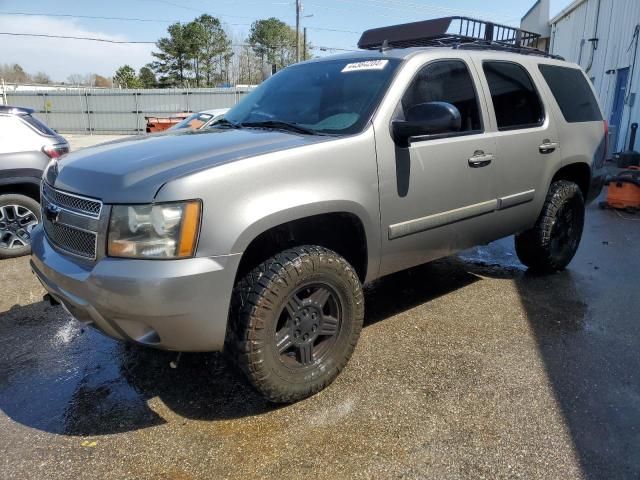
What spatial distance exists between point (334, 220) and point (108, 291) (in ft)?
4.20

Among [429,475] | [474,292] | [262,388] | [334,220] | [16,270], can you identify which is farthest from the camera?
[16,270]

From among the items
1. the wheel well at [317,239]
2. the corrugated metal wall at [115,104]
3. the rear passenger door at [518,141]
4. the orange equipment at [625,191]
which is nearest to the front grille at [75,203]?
the wheel well at [317,239]

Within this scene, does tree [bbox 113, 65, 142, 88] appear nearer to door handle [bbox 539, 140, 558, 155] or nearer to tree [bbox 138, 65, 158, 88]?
tree [bbox 138, 65, 158, 88]

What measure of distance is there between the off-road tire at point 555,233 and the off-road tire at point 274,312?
2408mm

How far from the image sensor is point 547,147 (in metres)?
4.17

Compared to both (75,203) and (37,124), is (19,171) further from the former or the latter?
(75,203)

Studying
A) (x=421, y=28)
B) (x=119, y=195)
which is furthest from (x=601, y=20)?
(x=119, y=195)

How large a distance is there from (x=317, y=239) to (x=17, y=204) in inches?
159

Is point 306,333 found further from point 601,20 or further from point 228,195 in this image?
point 601,20

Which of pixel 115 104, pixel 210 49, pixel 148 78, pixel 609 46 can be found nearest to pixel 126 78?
pixel 148 78

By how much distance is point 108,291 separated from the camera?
7.47 ft

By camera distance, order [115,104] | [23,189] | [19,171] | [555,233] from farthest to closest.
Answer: [115,104] → [23,189] → [19,171] → [555,233]

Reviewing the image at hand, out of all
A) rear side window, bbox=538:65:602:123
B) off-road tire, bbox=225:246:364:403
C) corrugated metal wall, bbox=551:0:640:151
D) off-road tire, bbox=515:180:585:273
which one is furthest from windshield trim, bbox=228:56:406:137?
corrugated metal wall, bbox=551:0:640:151

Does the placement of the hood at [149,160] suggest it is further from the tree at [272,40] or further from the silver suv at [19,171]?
the tree at [272,40]
